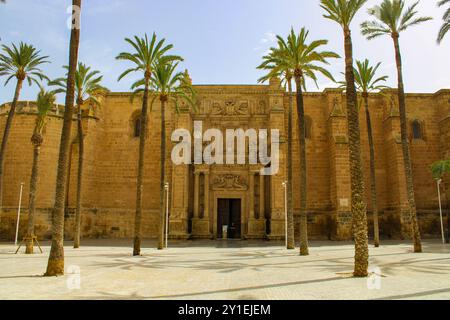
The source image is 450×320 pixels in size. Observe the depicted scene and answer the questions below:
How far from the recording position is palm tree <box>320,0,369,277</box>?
409 inches

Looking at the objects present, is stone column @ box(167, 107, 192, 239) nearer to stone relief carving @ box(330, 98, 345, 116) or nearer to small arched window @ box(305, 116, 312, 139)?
small arched window @ box(305, 116, 312, 139)

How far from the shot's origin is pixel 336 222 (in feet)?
86.3

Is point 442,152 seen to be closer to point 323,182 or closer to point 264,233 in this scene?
point 323,182

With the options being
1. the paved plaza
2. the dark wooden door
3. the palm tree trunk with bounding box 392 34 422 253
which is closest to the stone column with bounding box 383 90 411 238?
the palm tree trunk with bounding box 392 34 422 253

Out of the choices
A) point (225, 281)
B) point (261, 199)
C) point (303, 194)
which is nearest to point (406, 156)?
point (303, 194)

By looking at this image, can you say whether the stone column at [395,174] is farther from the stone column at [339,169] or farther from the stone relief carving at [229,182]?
the stone relief carving at [229,182]

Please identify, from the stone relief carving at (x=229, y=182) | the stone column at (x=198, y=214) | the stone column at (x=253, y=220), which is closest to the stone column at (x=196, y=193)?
the stone column at (x=198, y=214)

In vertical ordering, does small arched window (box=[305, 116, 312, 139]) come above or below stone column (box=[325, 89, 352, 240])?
above

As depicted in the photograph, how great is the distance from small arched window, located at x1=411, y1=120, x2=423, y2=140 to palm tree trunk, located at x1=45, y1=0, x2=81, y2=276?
93.9 ft

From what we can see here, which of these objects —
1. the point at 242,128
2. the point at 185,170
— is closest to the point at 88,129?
the point at 185,170

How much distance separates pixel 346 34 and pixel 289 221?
33.0 ft

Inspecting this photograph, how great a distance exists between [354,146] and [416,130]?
2361 centimetres

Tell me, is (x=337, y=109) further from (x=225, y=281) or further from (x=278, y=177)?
(x=225, y=281)

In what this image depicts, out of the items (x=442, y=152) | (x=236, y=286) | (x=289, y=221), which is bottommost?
(x=236, y=286)
